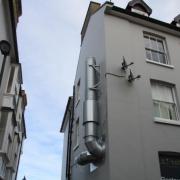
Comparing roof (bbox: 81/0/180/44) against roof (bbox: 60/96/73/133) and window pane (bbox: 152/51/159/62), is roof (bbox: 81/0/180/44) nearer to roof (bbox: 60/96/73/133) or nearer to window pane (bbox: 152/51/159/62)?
window pane (bbox: 152/51/159/62)

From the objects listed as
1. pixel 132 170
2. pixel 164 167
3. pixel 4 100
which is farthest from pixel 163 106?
pixel 4 100

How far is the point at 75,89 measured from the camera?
17812 mm

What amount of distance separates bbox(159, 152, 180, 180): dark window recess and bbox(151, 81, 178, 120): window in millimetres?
1843

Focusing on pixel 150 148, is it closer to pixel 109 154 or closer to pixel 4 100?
pixel 109 154

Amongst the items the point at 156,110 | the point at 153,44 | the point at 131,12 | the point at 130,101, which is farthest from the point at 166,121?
the point at 131,12

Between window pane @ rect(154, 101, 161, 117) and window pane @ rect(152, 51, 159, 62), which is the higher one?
window pane @ rect(152, 51, 159, 62)

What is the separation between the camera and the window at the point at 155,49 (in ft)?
44.9

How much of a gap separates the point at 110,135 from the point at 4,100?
8.54m

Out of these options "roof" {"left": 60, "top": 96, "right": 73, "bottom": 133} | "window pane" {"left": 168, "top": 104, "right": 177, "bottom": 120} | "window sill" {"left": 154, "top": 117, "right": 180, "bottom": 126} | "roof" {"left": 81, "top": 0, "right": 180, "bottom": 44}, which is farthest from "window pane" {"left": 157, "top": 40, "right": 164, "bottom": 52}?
"roof" {"left": 60, "top": 96, "right": 73, "bottom": 133}

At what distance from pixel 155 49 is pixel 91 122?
6.04 m

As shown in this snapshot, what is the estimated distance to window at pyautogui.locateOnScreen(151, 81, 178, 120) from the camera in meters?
11.6

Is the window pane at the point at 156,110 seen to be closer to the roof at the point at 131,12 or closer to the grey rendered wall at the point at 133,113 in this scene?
the grey rendered wall at the point at 133,113

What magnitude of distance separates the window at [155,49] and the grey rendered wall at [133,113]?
498mm

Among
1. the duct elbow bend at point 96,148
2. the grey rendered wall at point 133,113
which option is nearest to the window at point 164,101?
the grey rendered wall at point 133,113
